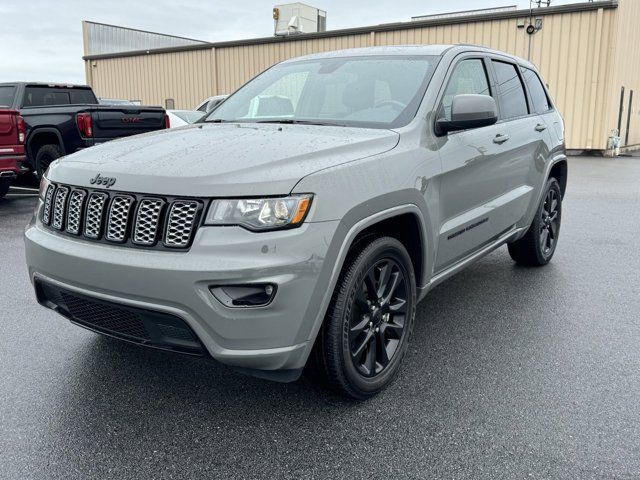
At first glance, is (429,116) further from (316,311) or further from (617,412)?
(617,412)

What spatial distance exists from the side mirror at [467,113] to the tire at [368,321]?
2.57 feet

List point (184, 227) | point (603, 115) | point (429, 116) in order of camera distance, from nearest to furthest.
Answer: point (184, 227) → point (429, 116) → point (603, 115)

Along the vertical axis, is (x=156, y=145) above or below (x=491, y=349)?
above

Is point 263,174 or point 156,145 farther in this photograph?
point 156,145

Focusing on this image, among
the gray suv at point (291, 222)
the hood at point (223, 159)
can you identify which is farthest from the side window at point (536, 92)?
the hood at point (223, 159)

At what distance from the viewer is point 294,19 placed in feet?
81.4

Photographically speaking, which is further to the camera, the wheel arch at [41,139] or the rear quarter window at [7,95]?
the rear quarter window at [7,95]

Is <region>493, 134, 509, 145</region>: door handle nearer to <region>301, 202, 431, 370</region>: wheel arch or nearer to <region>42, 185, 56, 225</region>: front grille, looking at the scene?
<region>301, 202, 431, 370</region>: wheel arch

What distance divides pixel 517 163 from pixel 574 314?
45.6 inches

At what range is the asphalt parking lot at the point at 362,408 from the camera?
250 centimetres

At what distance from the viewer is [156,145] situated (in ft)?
10.0

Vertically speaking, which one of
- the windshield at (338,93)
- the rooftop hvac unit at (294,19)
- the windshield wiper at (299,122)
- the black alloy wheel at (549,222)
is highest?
the rooftop hvac unit at (294,19)

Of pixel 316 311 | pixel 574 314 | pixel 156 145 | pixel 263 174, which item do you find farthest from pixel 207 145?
pixel 574 314

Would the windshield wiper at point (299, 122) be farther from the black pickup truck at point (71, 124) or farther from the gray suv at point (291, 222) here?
the black pickup truck at point (71, 124)
